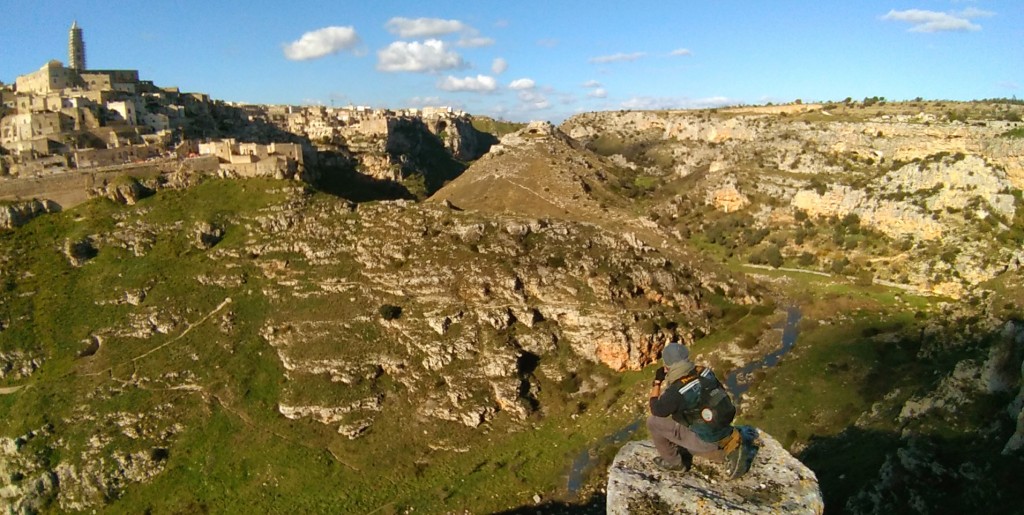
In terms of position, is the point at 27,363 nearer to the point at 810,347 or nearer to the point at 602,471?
the point at 602,471

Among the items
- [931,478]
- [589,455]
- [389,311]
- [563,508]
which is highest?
[931,478]

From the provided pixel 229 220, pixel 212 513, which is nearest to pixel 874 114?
pixel 229 220

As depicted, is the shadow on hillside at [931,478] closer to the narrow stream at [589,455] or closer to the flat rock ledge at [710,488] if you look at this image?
the flat rock ledge at [710,488]


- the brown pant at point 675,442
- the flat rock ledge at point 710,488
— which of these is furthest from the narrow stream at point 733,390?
the brown pant at point 675,442

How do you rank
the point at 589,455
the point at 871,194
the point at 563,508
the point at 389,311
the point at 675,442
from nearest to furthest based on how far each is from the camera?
the point at 675,442 → the point at 563,508 → the point at 589,455 → the point at 389,311 → the point at 871,194

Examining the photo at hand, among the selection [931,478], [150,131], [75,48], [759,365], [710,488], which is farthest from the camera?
[75,48]

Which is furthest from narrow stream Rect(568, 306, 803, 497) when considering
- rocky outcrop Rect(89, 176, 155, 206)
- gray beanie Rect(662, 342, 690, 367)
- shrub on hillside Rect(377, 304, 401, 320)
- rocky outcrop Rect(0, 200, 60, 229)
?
rocky outcrop Rect(0, 200, 60, 229)

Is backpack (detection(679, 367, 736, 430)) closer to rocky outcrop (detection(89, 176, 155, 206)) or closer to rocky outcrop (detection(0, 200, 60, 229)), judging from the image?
rocky outcrop (detection(89, 176, 155, 206))

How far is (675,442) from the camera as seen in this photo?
6.20 metres

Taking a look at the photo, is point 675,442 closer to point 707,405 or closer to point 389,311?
point 707,405

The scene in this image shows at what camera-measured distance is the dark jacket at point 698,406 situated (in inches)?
240

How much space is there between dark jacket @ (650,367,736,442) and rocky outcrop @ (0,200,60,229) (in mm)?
52236

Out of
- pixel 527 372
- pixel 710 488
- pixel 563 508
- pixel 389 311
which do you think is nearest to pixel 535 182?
pixel 389 311

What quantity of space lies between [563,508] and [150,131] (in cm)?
5644
